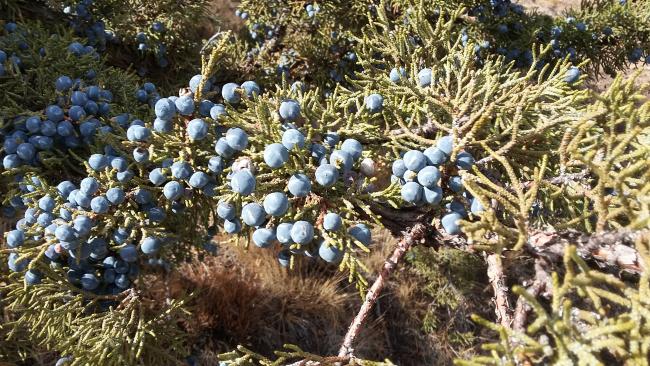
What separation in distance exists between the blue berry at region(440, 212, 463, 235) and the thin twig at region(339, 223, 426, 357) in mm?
111

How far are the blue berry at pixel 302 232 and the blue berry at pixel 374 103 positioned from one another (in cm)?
50

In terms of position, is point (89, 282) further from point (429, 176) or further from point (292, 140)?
point (429, 176)

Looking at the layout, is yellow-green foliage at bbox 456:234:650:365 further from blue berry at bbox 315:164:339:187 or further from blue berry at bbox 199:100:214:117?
blue berry at bbox 199:100:214:117

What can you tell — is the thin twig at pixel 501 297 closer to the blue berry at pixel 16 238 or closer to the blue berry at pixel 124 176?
the blue berry at pixel 124 176

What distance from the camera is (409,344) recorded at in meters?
4.36

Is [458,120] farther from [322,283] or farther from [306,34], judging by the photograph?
[322,283]

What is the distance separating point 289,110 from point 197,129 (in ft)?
0.83

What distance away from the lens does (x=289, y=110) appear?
1137 millimetres

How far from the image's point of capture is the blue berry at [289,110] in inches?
44.8

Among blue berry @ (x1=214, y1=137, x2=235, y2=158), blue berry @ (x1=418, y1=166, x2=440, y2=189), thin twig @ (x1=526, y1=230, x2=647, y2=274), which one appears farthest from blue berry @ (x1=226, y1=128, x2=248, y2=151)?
thin twig @ (x1=526, y1=230, x2=647, y2=274)

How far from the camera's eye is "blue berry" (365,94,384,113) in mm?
1302

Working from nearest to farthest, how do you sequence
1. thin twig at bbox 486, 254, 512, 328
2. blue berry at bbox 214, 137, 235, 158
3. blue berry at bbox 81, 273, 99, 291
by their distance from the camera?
thin twig at bbox 486, 254, 512, 328, blue berry at bbox 214, 137, 235, 158, blue berry at bbox 81, 273, 99, 291

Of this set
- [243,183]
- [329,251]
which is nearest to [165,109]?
[243,183]

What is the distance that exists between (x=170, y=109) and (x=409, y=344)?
12.9 ft
